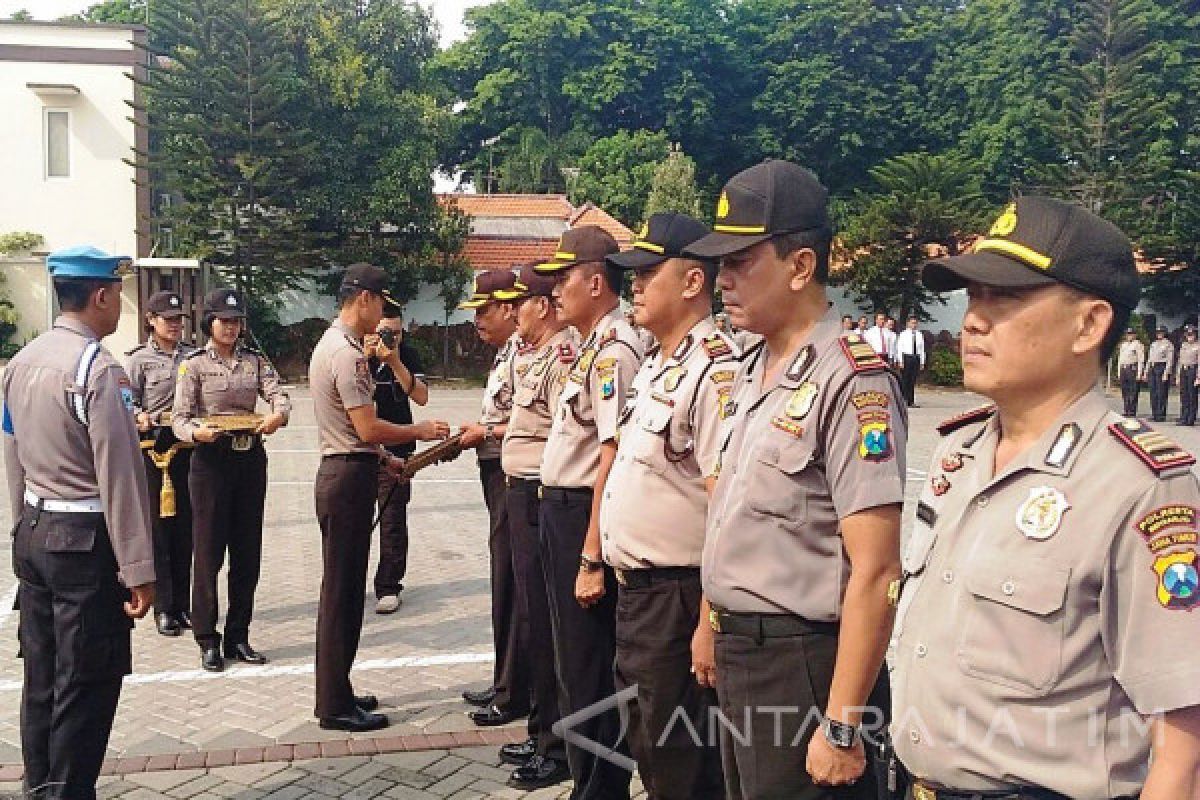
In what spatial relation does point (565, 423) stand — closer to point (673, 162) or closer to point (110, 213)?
point (110, 213)

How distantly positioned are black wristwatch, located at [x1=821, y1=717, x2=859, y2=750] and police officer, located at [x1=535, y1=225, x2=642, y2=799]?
133cm

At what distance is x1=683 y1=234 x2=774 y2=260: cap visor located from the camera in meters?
2.63

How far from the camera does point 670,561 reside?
3.12 m

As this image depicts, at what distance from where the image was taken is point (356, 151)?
88.5 ft

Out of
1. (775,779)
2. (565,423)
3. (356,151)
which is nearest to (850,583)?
(775,779)

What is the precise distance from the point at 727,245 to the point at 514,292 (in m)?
2.34

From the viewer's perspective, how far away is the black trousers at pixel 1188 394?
19359mm

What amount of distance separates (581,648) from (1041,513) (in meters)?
2.25

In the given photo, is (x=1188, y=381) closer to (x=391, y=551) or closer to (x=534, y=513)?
(x=391, y=551)

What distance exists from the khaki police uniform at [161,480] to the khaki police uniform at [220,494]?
0.43 metres

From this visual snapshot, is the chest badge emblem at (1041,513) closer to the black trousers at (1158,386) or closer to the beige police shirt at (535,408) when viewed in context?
the beige police shirt at (535,408)

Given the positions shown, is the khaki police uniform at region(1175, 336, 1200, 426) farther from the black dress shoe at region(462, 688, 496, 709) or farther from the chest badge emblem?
the chest badge emblem

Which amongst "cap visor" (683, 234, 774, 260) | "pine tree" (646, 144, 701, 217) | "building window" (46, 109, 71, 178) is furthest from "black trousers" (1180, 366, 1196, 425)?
"building window" (46, 109, 71, 178)

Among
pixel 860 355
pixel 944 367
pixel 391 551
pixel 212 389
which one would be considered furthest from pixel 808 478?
pixel 944 367
